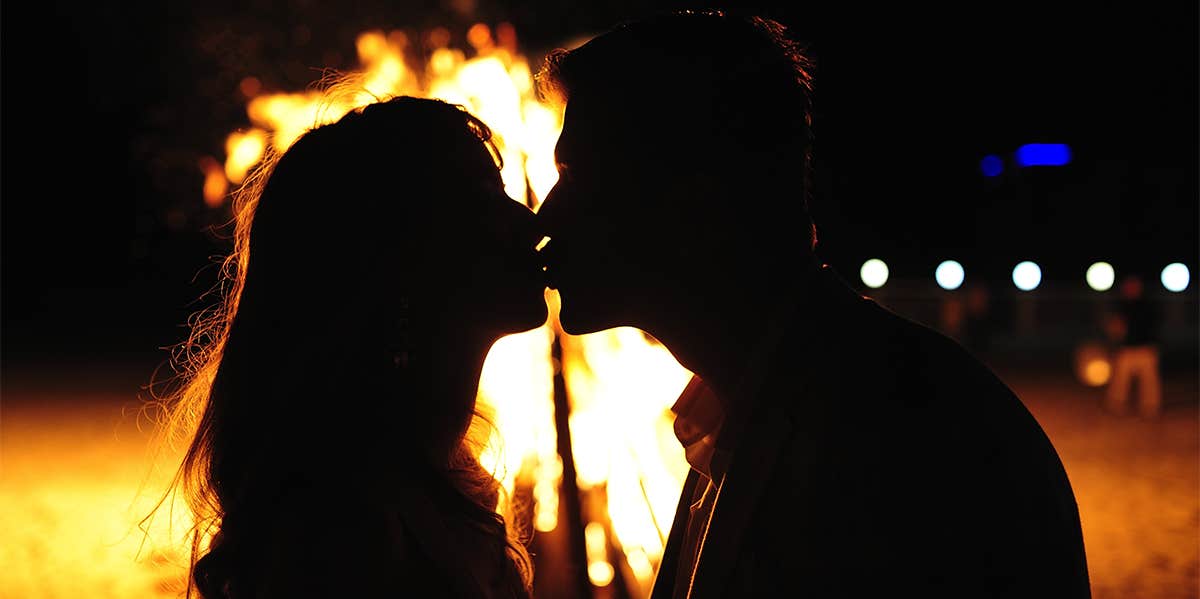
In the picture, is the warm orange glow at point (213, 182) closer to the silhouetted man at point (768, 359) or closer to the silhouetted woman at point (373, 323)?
the silhouetted woman at point (373, 323)

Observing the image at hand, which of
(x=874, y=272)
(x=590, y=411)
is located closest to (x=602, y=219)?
(x=590, y=411)

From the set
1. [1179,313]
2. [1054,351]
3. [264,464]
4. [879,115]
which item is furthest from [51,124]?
[264,464]

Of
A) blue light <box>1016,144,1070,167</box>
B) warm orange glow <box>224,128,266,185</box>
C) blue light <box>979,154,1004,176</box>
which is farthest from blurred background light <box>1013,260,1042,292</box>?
warm orange glow <box>224,128,266,185</box>

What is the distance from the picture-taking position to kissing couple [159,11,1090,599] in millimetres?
1475

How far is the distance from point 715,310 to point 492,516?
759 millimetres

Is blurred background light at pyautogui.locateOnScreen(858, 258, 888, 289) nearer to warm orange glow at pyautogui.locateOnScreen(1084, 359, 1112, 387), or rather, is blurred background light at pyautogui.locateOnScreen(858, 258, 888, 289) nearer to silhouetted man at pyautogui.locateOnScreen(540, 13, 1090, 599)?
warm orange glow at pyautogui.locateOnScreen(1084, 359, 1112, 387)

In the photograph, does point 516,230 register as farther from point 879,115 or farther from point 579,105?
point 879,115

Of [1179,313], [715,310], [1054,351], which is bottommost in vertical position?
[715,310]

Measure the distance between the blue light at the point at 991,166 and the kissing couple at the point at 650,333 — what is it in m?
24.7

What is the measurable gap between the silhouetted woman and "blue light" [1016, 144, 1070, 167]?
2515 cm

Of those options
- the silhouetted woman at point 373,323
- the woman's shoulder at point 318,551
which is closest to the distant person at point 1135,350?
the silhouetted woman at point 373,323

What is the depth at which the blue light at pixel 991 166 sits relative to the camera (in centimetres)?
2501

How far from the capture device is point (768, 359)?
67.8 inches

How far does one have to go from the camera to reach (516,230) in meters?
2.16
